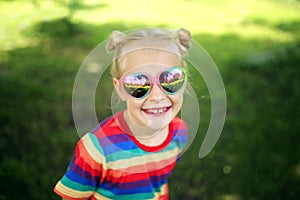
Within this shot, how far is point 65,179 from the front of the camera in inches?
62.7

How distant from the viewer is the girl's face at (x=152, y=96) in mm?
1403

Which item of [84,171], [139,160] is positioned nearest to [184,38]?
[139,160]

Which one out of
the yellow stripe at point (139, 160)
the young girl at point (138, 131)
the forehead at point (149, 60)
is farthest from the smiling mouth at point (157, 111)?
the yellow stripe at point (139, 160)

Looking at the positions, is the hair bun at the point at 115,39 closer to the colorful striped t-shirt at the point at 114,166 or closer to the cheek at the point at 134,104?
the cheek at the point at 134,104

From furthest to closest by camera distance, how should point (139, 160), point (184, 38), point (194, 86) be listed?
point (194, 86), point (139, 160), point (184, 38)

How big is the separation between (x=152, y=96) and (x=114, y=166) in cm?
30

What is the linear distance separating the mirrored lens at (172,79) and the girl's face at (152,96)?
18 mm

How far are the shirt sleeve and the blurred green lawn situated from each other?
0.48 metres

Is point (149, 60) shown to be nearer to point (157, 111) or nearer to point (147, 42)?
point (147, 42)

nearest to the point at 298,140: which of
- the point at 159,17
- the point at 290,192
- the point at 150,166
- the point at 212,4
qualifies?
the point at 290,192

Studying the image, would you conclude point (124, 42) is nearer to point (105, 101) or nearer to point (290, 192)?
point (290, 192)

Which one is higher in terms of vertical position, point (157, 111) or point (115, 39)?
point (115, 39)

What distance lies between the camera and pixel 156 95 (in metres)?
1.42

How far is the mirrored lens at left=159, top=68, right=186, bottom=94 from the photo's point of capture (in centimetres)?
138
